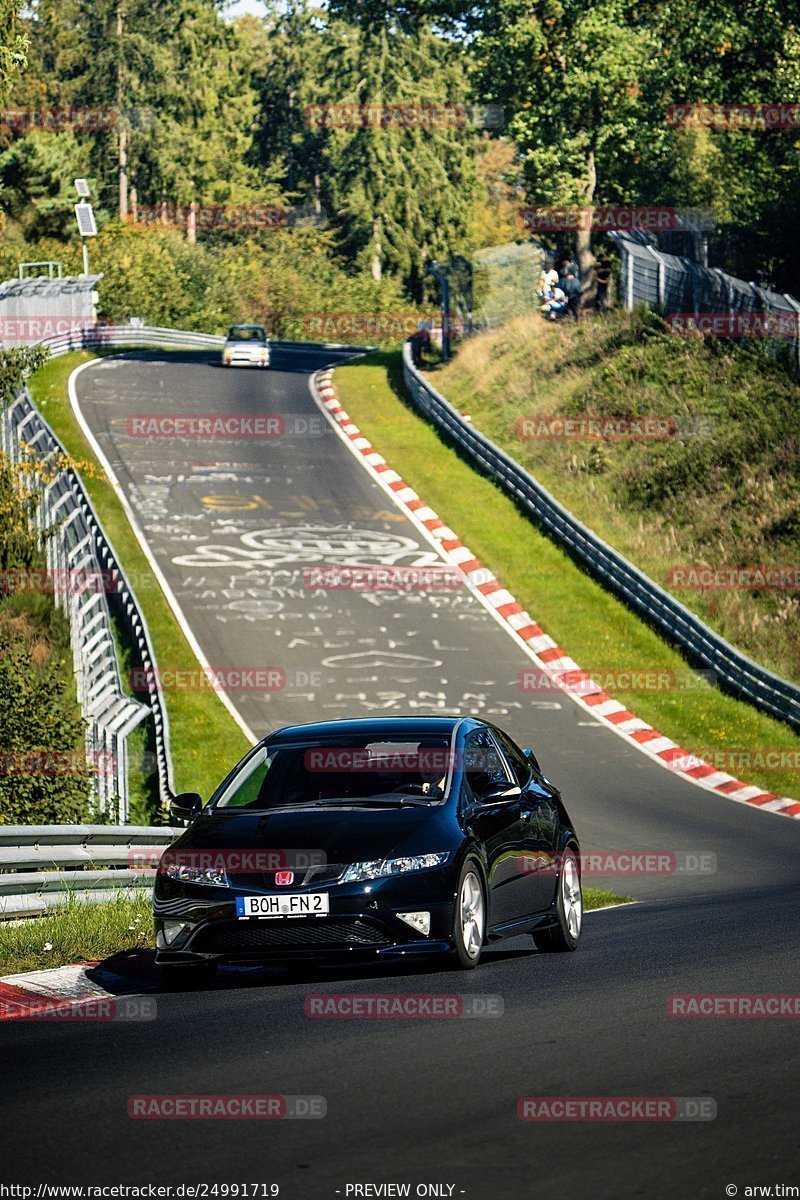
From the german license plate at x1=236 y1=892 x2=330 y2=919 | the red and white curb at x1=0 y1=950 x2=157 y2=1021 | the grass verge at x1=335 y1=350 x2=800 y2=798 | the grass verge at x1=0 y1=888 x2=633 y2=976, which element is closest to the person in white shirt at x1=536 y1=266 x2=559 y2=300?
the grass verge at x1=335 y1=350 x2=800 y2=798

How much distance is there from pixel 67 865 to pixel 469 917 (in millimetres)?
4304

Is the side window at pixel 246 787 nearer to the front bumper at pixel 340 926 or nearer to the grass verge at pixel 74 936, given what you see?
the front bumper at pixel 340 926

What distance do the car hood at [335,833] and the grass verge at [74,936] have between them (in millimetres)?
1221

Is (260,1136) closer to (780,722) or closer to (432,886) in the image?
(432,886)

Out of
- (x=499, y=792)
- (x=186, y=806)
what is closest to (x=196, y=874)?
(x=186, y=806)

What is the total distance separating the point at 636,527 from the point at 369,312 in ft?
191

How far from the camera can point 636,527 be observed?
34.5 m

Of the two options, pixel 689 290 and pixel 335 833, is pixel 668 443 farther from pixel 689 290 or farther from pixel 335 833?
pixel 335 833

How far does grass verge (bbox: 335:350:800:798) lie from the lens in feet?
82.1

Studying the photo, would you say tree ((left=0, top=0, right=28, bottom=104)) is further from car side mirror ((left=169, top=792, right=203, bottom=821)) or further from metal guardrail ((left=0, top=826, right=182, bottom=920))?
car side mirror ((left=169, top=792, right=203, bottom=821))

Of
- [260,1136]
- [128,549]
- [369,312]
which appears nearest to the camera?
[260,1136]

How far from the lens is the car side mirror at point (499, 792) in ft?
33.9

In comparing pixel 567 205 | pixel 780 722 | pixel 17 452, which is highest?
pixel 567 205

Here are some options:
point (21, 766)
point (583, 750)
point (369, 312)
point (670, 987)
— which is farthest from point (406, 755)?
point (369, 312)
